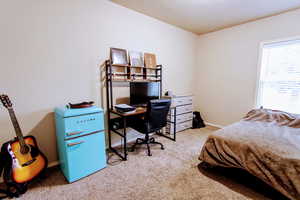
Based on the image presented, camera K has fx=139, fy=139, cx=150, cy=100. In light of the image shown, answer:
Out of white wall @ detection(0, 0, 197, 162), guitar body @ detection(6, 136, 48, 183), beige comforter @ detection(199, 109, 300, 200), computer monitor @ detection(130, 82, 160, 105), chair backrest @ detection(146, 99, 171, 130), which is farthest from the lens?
computer monitor @ detection(130, 82, 160, 105)

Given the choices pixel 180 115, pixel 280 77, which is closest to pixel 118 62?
pixel 180 115

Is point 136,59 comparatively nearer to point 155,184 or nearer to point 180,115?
point 180,115

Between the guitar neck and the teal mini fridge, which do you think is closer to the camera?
the guitar neck

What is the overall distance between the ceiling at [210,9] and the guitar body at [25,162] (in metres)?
2.43

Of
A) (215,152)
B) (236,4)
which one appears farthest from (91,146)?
(236,4)

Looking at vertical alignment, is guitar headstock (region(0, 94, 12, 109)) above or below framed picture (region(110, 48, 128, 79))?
below

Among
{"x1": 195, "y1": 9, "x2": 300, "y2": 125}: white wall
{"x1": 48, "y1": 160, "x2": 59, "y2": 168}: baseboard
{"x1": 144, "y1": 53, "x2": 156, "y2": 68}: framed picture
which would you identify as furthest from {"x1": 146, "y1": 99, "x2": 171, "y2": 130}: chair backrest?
{"x1": 195, "y1": 9, "x2": 300, "y2": 125}: white wall

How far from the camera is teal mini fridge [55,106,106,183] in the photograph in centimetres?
161

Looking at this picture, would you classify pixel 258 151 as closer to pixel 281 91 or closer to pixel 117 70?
pixel 281 91

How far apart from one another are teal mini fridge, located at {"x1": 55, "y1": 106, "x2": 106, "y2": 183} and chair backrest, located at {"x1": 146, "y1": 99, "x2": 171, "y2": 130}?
713 mm

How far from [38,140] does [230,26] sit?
4.29m

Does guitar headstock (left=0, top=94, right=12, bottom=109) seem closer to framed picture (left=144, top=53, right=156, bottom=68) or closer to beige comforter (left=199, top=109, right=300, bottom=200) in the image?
framed picture (left=144, top=53, right=156, bottom=68)

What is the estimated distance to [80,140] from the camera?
5.54 feet

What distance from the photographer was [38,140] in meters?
1.84
